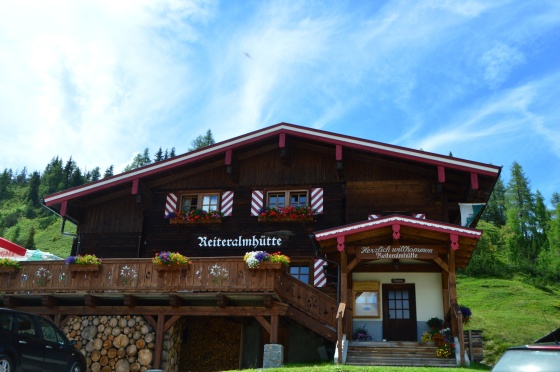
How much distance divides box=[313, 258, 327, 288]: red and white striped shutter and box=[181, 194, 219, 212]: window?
4391 mm

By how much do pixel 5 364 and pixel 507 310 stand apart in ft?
98.4

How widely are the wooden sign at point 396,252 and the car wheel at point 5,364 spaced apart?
30.7 feet

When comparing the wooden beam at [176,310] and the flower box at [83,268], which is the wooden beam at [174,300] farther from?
the flower box at [83,268]

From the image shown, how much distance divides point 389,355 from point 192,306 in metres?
6.03

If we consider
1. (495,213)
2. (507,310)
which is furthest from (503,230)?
(507,310)

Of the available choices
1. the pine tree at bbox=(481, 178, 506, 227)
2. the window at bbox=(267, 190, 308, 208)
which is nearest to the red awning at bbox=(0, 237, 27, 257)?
the window at bbox=(267, 190, 308, 208)

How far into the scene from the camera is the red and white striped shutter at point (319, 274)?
19250mm

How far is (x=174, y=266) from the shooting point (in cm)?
1719

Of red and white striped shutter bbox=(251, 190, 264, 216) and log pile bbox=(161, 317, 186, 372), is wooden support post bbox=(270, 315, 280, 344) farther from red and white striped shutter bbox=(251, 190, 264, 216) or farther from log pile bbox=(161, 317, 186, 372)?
red and white striped shutter bbox=(251, 190, 264, 216)

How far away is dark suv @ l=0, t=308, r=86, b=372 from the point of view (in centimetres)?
1088

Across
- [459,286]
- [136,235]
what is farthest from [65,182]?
[136,235]

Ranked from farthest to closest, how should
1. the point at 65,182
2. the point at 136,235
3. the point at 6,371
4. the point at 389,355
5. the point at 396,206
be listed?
the point at 65,182 → the point at 136,235 → the point at 396,206 → the point at 389,355 → the point at 6,371

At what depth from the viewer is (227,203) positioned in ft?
70.0

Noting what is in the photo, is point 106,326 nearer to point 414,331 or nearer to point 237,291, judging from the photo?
point 237,291
